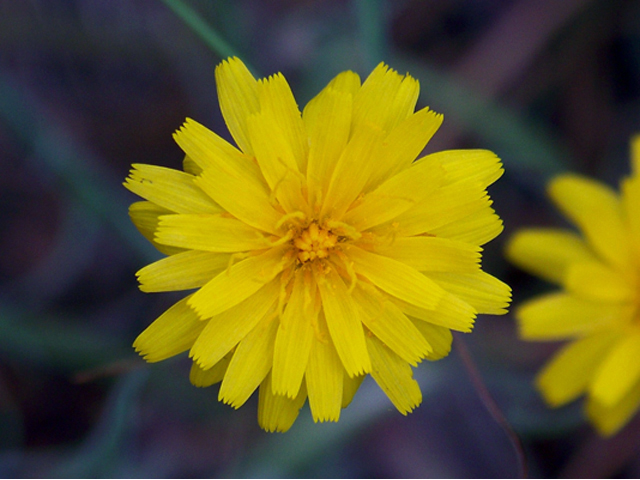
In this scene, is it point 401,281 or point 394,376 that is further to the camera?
point 394,376

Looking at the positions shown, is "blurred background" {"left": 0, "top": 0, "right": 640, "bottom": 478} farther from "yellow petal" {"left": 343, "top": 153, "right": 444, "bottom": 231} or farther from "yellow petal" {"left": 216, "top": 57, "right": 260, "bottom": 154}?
"yellow petal" {"left": 343, "top": 153, "right": 444, "bottom": 231}

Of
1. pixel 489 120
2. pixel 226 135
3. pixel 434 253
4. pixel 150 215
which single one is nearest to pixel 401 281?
pixel 434 253

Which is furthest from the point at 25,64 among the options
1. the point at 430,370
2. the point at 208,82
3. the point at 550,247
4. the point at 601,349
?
the point at 601,349

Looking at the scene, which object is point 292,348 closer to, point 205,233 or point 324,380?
point 324,380

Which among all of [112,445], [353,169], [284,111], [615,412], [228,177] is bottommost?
[112,445]

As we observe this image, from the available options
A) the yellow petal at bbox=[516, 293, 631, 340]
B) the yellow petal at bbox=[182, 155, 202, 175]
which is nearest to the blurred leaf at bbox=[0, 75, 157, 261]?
the yellow petal at bbox=[182, 155, 202, 175]

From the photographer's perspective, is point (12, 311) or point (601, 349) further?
point (12, 311)

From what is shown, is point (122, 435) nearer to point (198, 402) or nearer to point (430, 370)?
point (198, 402)
